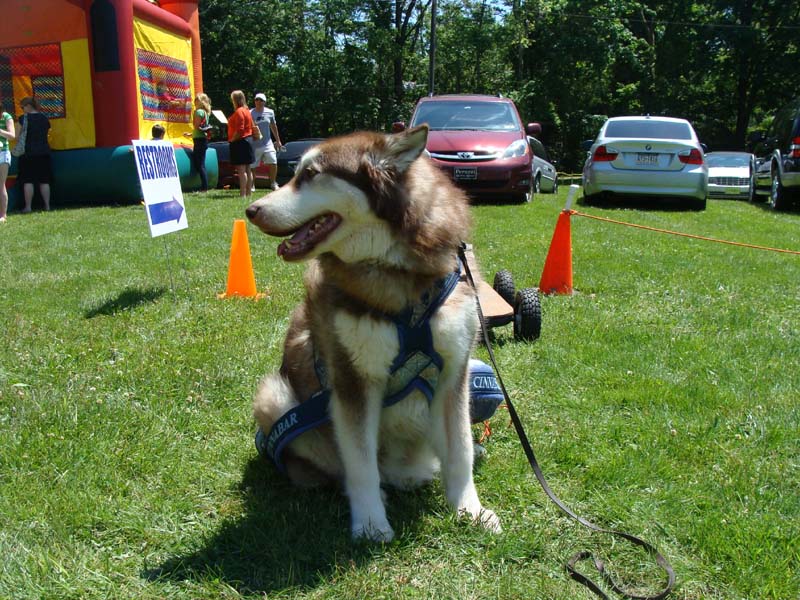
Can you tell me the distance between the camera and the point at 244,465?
322 centimetres

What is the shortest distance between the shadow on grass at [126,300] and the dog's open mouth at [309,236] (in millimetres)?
3818

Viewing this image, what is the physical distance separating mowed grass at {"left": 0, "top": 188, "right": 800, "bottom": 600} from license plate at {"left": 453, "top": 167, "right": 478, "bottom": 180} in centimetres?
532

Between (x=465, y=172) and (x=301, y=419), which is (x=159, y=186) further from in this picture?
(x=465, y=172)

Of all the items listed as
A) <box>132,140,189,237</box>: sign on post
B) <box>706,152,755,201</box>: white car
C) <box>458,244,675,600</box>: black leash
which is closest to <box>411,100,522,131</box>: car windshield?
<box>132,140,189,237</box>: sign on post

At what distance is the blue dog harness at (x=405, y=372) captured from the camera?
2.53m

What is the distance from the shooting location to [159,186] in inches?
247

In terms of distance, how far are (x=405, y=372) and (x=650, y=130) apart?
486 inches

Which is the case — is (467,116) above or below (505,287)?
above

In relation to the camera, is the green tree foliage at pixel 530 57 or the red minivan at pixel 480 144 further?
the green tree foliage at pixel 530 57

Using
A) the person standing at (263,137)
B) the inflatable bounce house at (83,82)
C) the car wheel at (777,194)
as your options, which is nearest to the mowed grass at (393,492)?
the car wheel at (777,194)

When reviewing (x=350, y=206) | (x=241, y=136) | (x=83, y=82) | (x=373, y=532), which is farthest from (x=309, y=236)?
(x=83, y=82)

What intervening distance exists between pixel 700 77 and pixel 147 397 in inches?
1442

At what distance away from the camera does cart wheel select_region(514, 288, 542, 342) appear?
4.93 m

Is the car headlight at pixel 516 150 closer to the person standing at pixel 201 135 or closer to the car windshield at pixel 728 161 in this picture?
the person standing at pixel 201 135
